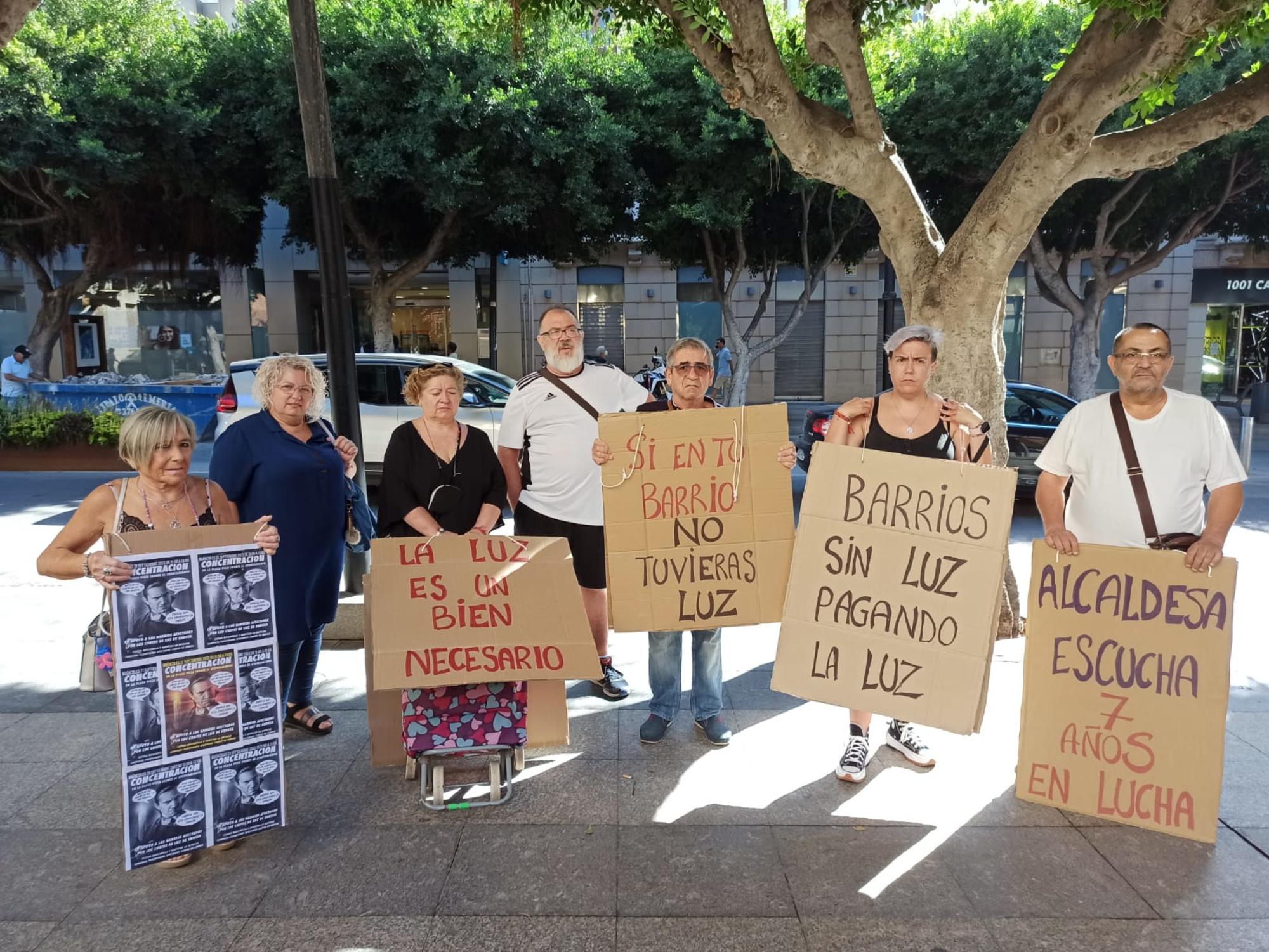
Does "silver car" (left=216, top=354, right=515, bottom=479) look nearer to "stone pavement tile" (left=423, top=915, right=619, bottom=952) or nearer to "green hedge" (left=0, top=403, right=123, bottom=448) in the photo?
"green hedge" (left=0, top=403, right=123, bottom=448)

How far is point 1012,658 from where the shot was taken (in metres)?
5.04

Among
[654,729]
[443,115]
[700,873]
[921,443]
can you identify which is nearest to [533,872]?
[700,873]

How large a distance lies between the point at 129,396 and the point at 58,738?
1156 cm

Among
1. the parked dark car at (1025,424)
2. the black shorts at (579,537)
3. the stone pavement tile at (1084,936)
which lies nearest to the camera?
the stone pavement tile at (1084,936)

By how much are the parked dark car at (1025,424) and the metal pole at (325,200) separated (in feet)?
18.5

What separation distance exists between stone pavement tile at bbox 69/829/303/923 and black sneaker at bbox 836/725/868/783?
217cm

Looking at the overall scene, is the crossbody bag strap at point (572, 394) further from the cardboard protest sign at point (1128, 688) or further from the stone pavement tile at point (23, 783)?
the stone pavement tile at point (23, 783)

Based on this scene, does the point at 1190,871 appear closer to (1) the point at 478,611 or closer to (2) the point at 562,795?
(2) the point at 562,795

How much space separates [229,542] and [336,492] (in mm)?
784

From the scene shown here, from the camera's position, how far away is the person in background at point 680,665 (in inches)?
147

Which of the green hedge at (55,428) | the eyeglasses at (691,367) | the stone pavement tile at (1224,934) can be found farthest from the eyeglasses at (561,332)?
the green hedge at (55,428)

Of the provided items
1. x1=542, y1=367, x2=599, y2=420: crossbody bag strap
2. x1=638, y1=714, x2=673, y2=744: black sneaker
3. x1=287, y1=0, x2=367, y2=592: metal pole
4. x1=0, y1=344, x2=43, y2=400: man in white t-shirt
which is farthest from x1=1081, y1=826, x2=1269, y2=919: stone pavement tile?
x1=0, y1=344, x2=43, y2=400: man in white t-shirt

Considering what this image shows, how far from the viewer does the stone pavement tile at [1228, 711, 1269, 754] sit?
400cm

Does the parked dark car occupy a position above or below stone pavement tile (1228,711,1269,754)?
above
